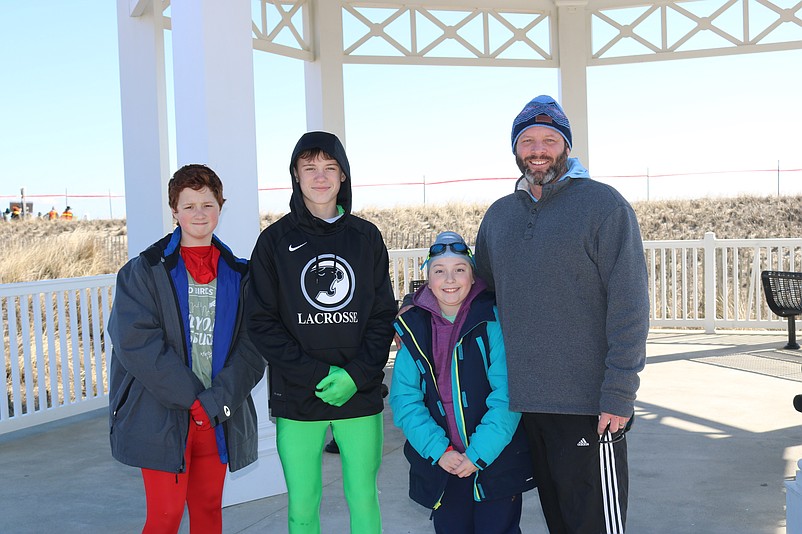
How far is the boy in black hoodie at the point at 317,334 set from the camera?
242 centimetres

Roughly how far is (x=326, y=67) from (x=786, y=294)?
493 cm

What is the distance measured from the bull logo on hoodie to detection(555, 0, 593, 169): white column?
5.80 metres

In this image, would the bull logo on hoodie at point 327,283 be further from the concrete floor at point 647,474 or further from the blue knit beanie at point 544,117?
the concrete floor at point 647,474

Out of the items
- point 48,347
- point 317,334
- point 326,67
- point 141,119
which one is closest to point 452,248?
point 317,334

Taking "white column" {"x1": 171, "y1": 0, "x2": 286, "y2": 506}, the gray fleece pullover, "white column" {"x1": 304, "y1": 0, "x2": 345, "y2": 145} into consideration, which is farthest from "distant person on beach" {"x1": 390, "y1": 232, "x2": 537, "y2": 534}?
"white column" {"x1": 304, "y1": 0, "x2": 345, "y2": 145}

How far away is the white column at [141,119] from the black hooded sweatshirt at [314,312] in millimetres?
3560

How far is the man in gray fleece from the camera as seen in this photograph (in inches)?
83.0

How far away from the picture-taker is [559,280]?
2.16m

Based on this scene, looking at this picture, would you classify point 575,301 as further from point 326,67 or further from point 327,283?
point 326,67

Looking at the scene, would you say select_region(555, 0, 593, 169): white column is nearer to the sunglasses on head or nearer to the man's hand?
the sunglasses on head

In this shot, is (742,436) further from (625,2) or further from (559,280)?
(625,2)

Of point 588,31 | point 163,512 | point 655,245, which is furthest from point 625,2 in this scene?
point 163,512

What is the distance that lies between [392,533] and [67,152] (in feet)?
107

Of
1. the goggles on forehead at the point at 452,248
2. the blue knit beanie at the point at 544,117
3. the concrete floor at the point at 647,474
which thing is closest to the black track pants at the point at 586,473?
the goggles on forehead at the point at 452,248
